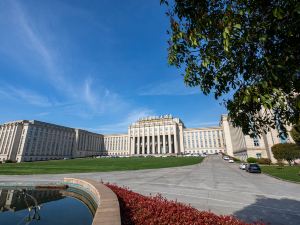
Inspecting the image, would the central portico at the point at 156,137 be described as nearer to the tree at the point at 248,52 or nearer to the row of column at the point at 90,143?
the row of column at the point at 90,143

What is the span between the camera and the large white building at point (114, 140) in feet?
399

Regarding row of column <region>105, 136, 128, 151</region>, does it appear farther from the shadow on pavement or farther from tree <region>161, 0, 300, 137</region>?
tree <region>161, 0, 300, 137</region>

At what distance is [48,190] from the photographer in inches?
606

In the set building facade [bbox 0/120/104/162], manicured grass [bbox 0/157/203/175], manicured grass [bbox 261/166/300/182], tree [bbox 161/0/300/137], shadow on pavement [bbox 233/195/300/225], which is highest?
building facade [bbox 0/120/104/162]

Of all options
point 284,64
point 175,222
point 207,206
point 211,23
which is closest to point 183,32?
point 211,23

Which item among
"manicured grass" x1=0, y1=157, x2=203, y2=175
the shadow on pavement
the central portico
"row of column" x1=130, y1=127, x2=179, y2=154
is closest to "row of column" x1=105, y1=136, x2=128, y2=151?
the central portico

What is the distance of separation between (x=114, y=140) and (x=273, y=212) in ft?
621

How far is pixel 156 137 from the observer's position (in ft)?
555

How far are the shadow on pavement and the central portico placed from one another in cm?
14823

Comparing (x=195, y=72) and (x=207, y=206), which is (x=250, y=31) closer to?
(x=195, y=72)

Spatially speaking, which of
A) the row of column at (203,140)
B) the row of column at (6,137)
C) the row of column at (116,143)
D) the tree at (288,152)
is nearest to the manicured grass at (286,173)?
the tree at (288,152)

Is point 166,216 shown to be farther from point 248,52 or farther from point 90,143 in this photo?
point 90,143

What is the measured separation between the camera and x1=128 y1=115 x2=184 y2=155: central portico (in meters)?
162

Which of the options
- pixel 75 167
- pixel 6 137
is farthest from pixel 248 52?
pixel 6 137
